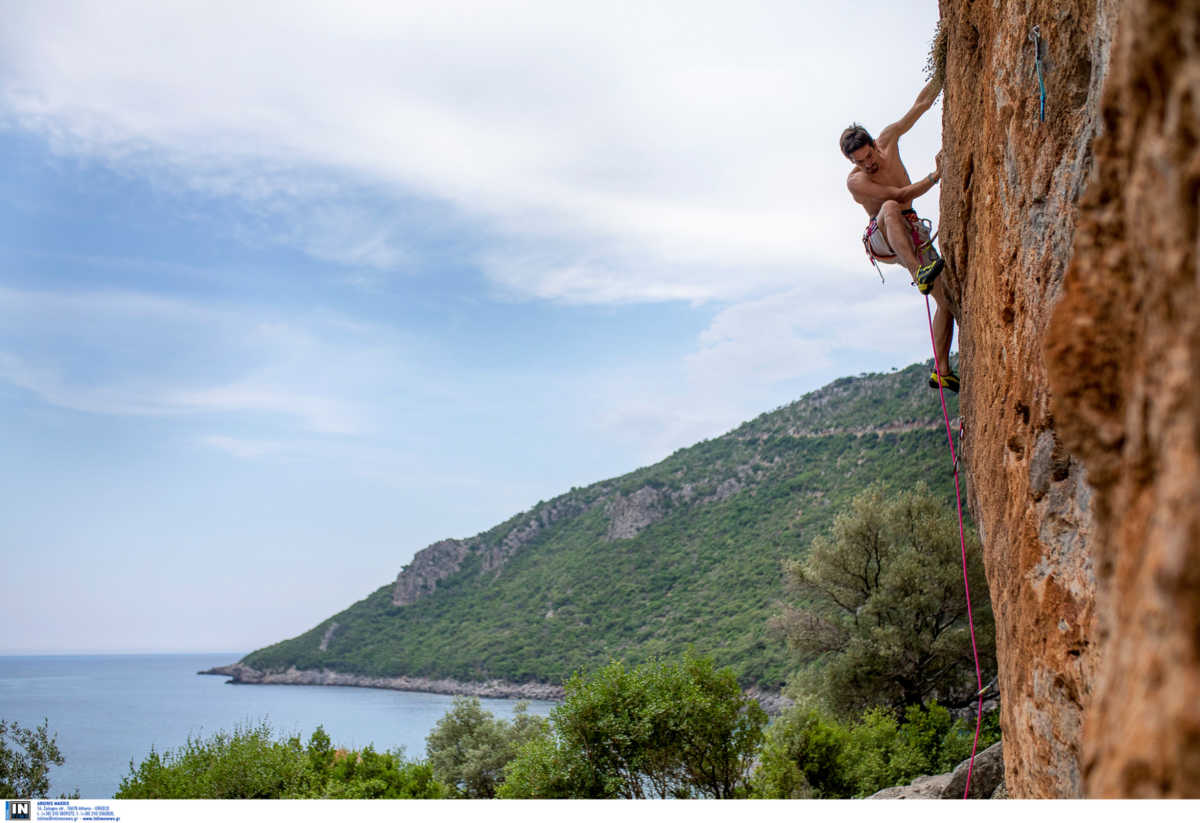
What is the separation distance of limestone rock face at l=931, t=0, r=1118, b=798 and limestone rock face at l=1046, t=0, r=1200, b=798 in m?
2.35

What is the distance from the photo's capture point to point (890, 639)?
56.5 ft

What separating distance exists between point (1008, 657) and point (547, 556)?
45.3m

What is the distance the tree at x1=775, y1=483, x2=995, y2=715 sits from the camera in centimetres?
1762

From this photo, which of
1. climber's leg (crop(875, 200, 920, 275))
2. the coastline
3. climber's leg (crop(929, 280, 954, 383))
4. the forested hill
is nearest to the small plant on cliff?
climber's leg (crop(875, 200, 920, 275))

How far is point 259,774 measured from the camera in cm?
1479

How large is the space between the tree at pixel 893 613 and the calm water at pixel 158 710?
10.00 metres

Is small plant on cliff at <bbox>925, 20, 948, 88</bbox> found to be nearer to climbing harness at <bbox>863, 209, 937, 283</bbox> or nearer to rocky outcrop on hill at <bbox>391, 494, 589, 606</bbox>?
climbing harness at <bbox>863, 209, 937, 283</bbox>

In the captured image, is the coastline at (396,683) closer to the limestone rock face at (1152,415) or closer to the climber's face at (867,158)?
Answer: the climber's face at (867,158)

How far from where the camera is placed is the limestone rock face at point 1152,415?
1.07 m

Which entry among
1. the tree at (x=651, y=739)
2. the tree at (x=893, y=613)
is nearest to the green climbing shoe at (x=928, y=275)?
the tree at (x=651, y=739)

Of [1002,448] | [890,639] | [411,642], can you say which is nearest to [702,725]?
[890,639]

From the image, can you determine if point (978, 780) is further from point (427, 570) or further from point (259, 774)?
point (427, 570)

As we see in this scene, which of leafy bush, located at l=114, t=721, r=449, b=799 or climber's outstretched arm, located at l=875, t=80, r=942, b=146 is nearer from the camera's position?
climber's outstretched arm, located at l=875, t=80, r=942, b=146
